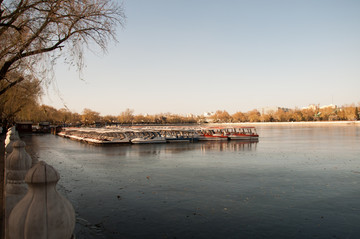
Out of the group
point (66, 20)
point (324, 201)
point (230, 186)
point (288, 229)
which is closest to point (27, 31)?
point (66, 20)

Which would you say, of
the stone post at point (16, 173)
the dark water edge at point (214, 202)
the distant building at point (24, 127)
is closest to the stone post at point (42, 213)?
the stone post at point (16, 173)

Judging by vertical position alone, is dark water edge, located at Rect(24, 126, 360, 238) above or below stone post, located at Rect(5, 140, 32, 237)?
below

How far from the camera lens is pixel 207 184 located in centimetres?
1870

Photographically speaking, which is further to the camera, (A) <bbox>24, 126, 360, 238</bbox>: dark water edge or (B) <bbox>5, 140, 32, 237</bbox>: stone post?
(A) <bbox>24, 126, 360, 238</bbox>: dark water edge

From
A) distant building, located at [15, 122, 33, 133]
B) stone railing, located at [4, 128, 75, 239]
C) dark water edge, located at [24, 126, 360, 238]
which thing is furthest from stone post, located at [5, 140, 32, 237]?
distant building, located at [15, 122, 33, 133]

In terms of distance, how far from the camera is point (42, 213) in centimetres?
357

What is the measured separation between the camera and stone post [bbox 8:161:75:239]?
354 centimetres

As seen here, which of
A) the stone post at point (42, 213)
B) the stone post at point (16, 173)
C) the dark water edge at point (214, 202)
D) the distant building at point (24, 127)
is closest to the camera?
the stone post at point (42, 213)

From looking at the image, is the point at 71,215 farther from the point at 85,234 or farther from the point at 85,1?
the point at 85,1


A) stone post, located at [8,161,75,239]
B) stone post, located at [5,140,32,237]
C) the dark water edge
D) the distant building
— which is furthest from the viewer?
the distant building

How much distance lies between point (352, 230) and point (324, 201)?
149 inches

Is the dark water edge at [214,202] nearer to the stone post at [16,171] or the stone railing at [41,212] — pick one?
the stone post at [16,171]

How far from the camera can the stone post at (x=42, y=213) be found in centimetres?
354

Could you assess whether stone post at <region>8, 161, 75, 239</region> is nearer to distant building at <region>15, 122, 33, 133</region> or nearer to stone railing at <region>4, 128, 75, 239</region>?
stone railing at <region>4, 128, 75, 239</region>
